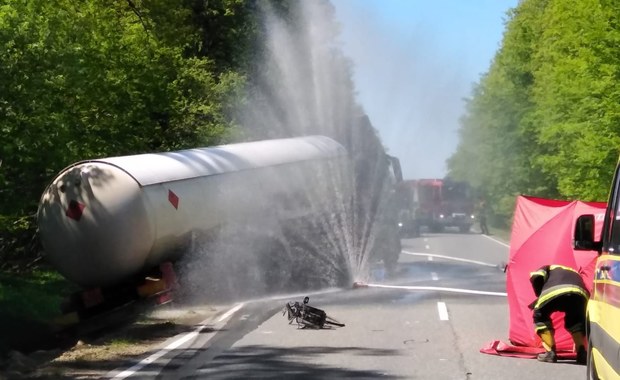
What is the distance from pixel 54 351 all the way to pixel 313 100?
1626 cm

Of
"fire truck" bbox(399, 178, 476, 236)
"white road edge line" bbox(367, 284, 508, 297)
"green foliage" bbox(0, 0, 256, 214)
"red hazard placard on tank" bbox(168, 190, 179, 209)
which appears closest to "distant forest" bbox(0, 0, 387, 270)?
"green foliage" bbox(0, 0, 256, 214)

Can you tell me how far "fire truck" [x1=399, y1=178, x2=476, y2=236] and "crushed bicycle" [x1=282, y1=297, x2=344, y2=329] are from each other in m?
50.5

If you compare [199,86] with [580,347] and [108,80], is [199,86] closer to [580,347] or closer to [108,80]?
[108,80]

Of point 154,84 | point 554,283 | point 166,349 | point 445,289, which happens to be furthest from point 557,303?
point 154,84

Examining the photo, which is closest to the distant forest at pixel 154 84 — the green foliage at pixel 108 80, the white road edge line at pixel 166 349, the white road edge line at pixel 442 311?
the green foliage at pixel 108 80

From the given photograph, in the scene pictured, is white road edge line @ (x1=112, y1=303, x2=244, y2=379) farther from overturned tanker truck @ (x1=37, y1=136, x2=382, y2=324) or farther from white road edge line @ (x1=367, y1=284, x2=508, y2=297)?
white road edge line @ (x1=367, y1=284, x2=508, y2=297)

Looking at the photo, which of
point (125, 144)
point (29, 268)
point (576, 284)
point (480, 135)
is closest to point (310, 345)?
point (576, 284)

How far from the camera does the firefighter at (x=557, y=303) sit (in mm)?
10656

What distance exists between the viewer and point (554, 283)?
10836mm

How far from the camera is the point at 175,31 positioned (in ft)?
99.2

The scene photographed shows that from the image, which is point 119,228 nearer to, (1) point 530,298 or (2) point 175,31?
(1) point 530,298

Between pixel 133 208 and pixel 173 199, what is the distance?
47.0 inches

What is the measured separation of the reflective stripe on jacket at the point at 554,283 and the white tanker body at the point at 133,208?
266 inches

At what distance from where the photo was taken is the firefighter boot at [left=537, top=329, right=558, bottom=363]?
36.6ft
